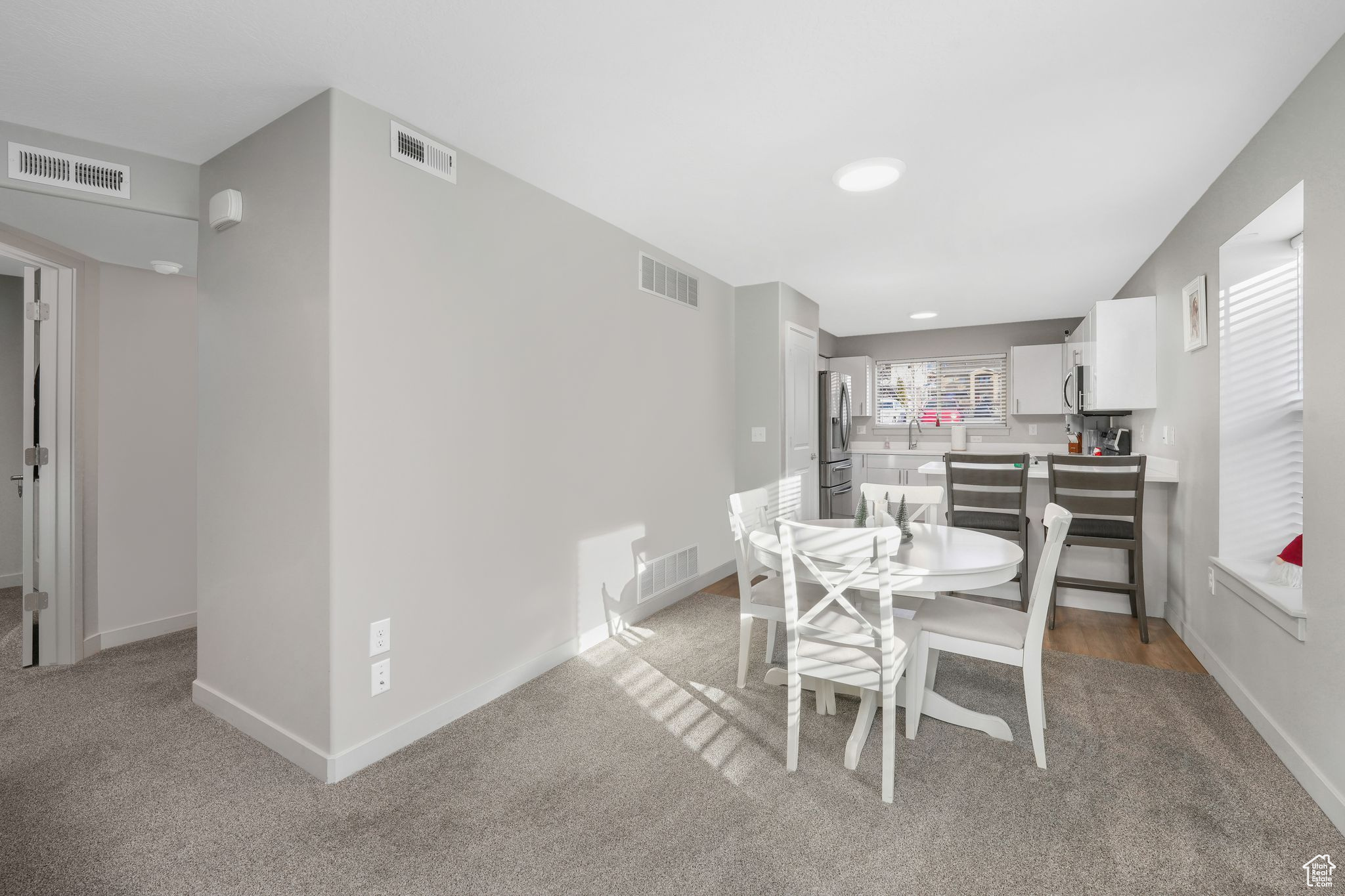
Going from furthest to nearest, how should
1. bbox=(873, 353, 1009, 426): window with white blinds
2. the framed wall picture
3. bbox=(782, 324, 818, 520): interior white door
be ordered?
1. bbox=(873, 353, 1009, 426): window with white blinds
2. bbox=(782, 324, 818, 520): interior white door
3. the framed wall picture

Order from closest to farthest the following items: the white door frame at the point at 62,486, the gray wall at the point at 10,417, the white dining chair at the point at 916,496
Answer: the white door frame at the point at 62,486 < the white dining chair at the point at 916,496 < the gray wall at the point at 10,417

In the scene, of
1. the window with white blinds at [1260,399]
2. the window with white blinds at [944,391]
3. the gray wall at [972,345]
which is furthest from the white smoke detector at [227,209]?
the window with white blinds at [944,391]

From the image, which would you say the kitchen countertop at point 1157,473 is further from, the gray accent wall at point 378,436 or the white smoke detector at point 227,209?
the white smoke detector at point 227,209

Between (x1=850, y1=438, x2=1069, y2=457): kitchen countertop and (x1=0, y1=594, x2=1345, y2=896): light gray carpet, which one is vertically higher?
(x1=850, y1=438, x2=1069, y2=457): kitchen countertop

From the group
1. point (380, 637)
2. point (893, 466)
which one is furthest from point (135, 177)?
point (893, 466)

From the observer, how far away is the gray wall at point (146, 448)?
3.33m

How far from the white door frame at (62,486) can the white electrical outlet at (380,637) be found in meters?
2.20

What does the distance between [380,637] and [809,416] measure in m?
3.96

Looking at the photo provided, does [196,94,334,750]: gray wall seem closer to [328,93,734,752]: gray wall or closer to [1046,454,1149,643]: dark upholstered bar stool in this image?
[328,93,734,752]: gray wall

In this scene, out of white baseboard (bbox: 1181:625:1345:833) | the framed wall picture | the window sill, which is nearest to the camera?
white baseboard (bbox: 1181:625:1345:833)

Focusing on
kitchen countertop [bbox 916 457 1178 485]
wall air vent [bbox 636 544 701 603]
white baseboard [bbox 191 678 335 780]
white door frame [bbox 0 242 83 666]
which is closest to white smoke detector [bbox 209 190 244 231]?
white door frame [bbox 0 242 83 666]

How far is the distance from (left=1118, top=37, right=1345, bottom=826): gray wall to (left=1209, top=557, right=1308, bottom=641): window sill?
0.04 metres

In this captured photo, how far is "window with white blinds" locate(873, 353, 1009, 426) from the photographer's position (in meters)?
6.79

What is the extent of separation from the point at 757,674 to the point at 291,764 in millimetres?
1882
